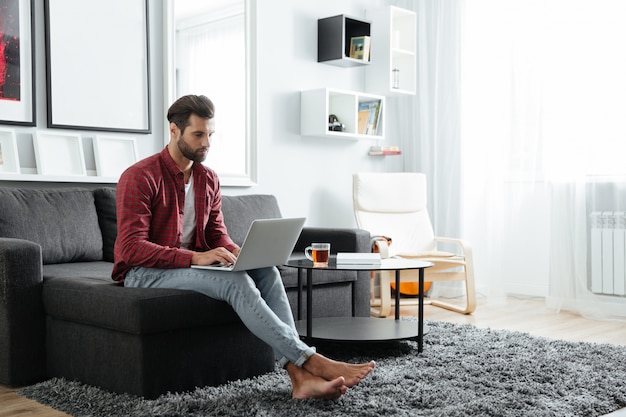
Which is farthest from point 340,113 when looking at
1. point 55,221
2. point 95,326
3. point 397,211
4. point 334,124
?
point 95,326

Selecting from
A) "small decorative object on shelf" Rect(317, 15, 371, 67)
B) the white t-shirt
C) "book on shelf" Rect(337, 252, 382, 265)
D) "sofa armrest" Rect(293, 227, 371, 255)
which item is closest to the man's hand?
the white t-shirt

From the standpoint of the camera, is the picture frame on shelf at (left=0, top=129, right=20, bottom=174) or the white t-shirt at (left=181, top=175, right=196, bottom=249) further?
the picture frame on shelf at (left=0, top=129, right=20, bottom=174)

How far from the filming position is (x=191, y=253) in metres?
2.56

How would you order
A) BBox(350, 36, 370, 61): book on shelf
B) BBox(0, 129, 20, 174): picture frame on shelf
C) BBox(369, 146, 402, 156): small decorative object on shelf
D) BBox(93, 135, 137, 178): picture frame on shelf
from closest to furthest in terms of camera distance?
BBox(0, 129, 20, 174): picture frame on shelf < BBox(93, 135, 137, 178): picture frame on shelf < BBox(350, 36, 370, 61): book on shelf < BBox(369, 146, 402, 156): small decorative object on shelf

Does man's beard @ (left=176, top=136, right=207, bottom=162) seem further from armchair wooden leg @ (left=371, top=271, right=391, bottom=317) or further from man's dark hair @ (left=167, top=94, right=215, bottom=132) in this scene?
armchair wooden leg @ (left=371, top=271, right=391, bottom=317)

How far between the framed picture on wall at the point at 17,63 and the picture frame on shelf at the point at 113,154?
365 mm

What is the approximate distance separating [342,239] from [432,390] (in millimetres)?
1461

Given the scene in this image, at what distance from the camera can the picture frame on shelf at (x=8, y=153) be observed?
345 centimetres

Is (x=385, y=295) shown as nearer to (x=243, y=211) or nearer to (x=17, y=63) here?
(x=243, y=211)

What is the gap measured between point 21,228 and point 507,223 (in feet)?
10.5

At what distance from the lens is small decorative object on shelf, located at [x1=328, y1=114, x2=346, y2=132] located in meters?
4.88

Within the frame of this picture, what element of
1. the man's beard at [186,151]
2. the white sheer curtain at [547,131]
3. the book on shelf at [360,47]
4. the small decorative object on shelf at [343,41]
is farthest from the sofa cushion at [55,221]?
the white sheer curtain at [547,131]

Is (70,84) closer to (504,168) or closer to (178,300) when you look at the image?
(178,300)

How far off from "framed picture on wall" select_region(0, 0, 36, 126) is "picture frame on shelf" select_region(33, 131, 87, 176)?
0.11 m
